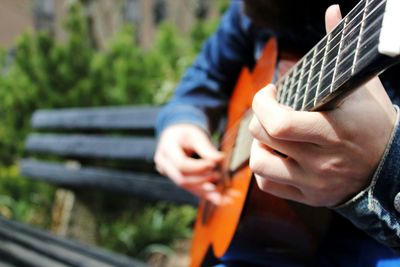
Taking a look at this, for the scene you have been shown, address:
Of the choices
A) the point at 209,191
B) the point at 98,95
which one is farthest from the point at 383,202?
the point at 98,95

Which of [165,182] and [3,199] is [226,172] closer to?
[165,182]

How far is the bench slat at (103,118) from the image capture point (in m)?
2.18

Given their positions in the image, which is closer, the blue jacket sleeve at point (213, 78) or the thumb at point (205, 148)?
the thumb at point (205, 148)

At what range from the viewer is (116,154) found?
2.32 metres

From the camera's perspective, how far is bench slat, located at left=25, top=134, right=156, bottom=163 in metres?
2.18

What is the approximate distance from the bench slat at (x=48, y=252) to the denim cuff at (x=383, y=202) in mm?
718

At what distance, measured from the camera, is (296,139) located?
553 mm

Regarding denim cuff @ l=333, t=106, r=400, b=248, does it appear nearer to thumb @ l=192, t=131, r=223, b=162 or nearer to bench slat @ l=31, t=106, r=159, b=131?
thumb @ l=192, t=131, r=223, b=162

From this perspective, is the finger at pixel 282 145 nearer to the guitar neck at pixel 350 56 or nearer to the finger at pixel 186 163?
the guitar neck at pixel 350 56

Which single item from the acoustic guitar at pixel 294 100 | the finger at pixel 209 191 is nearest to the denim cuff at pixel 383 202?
the acoustic guitar at pixel 294 100

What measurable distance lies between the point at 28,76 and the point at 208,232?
9.84ft

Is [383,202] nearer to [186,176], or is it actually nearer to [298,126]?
[298,126]

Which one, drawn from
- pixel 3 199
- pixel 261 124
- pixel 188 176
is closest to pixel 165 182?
pixel 188 176

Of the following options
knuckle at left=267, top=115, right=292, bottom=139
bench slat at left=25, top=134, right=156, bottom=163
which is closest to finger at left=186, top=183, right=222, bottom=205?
knuckle at left=267, top=115, right=292, bottom=139
